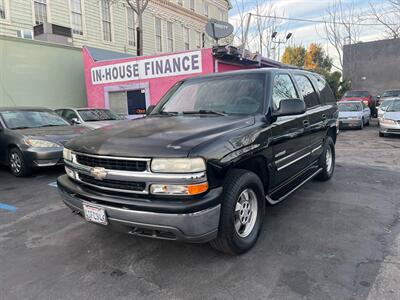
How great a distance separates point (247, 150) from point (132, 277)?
1582mm

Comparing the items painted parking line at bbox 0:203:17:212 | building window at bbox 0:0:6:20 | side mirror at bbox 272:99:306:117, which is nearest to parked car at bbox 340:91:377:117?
side mirror at bbox 272:99:306:117

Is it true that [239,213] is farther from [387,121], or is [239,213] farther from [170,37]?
[170,37]

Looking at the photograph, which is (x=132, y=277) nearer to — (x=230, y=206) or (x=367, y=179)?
(x=230, y=206)

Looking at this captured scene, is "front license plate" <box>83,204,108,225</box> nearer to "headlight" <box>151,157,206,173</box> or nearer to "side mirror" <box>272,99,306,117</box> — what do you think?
"headlight" <box>151,157,206,173</box>

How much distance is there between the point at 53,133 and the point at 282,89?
5047 millimetres

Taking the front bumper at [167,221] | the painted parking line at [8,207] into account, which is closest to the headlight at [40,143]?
the painted parking line at [8,207]

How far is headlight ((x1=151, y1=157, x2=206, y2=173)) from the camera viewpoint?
8.91ft

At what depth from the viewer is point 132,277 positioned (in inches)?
118

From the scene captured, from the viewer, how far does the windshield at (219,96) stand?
389 centimetres

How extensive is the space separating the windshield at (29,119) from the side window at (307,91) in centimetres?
571

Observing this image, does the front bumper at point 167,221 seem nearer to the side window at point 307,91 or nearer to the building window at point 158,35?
the side window at point 307,91

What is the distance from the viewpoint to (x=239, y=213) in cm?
329

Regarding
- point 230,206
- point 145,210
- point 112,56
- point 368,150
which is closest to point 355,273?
point 230,206

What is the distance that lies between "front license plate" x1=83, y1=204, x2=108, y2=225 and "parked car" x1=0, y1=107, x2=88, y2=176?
4029 mm
